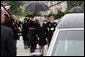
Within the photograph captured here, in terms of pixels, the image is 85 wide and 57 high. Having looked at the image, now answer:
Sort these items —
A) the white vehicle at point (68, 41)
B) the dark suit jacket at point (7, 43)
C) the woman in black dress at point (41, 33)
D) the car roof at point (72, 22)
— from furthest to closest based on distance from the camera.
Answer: the woman in black dress at point (41, 33) < the car roof at point (72, 22) < the white vehicle at point (68, 41) < the dark suit jacket at point (7, 43)

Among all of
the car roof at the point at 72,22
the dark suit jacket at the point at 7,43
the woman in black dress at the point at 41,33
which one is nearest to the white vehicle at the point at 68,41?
the car roof at the point at 72,22

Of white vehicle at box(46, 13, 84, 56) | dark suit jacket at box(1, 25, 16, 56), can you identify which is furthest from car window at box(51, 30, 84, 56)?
dark suit jacket at box(1, 25, 16, 56)

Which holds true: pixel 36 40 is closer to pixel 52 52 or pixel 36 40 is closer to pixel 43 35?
pixel 43 35

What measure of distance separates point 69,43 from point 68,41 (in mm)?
41

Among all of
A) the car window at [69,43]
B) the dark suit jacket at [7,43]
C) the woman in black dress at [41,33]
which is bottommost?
the woman in black dress at [41,33]

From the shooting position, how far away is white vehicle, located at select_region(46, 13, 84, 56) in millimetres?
6715

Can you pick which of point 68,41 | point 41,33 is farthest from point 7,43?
point 41,33

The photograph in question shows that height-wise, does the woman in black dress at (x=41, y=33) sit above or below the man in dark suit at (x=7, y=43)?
below

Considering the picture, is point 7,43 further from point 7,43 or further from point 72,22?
point 72,22

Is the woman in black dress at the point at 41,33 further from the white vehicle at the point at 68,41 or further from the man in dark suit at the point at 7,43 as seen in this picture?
the man in dark suit at the point at 7,43

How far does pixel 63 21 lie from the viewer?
755 cm

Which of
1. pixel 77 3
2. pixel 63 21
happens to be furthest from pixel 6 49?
pixel 77 3

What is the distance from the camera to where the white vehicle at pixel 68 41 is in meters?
6.71

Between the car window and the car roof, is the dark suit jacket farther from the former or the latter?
the car roof
